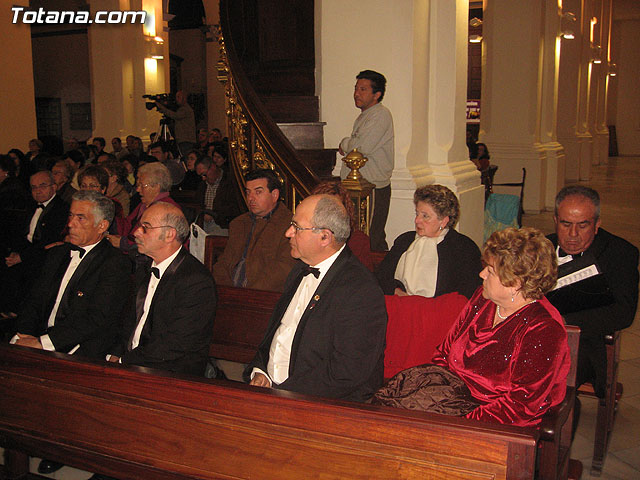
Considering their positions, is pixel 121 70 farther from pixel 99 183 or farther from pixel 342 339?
pixel 342 339

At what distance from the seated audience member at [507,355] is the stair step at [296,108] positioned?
4.61 metres

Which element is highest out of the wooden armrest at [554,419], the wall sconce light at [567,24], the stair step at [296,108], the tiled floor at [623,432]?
→ the wall sconce light at [567,24]

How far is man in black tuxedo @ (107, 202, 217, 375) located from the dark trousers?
2.49m

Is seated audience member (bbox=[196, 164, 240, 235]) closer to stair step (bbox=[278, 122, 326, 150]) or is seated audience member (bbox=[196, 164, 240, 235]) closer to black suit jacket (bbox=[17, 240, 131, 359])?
stair step (bbox=[278, 122, 326, 150])

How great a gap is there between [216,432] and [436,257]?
192 cm

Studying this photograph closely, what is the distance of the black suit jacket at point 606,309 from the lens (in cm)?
336

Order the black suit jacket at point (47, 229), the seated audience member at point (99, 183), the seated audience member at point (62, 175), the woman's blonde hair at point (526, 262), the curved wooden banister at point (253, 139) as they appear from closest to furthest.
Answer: the woman's blonde hair at point (526, 262) → the curved wooden banister at point (253, 139) → the black suit jacket at point (47, 229) → the seated audience member at point (99, 183) → the seated audience member at point (62, 175)

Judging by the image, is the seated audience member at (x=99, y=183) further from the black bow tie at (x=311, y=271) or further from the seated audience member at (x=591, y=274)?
the seated audience member at (x=591, y=274)

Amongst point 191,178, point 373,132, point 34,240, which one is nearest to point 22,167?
point 191,178

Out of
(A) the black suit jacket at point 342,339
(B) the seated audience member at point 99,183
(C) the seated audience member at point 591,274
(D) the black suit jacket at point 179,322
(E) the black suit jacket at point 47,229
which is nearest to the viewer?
(A) the black suit jacket at point 342,339

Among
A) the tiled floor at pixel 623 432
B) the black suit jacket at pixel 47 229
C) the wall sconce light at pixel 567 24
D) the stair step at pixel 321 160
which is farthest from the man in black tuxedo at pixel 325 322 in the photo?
the wall sconce light at pixel 567 24

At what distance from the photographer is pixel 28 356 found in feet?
8.34

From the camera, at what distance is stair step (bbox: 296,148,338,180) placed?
613 centimetres

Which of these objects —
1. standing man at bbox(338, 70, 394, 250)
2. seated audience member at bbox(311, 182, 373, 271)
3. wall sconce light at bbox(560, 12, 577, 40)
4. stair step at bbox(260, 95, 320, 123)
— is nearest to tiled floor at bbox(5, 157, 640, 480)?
seated audience member at bbox(311, 182, 373, 271)
